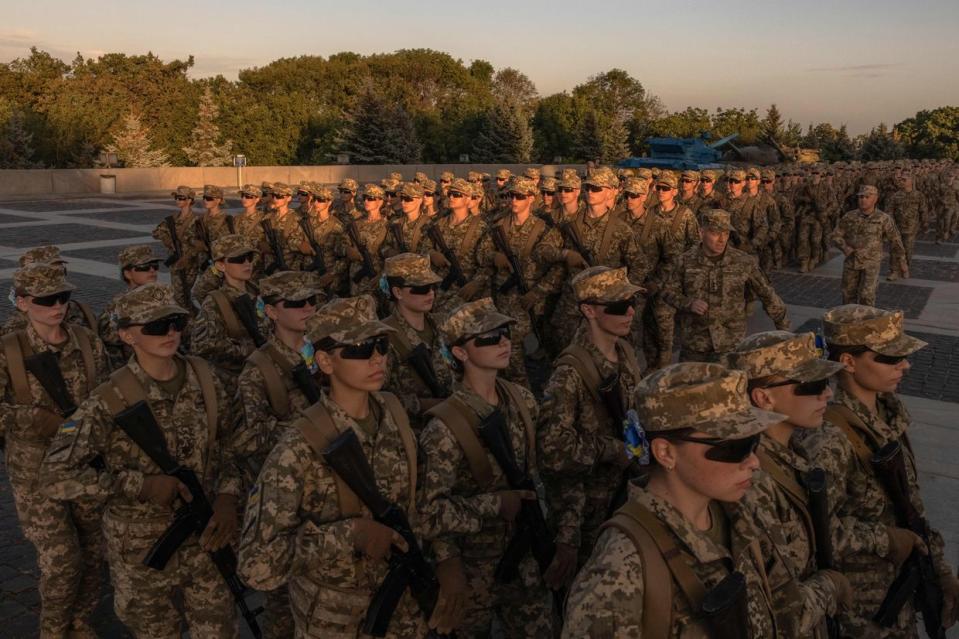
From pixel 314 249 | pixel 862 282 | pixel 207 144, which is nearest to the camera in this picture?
pixel 314 249

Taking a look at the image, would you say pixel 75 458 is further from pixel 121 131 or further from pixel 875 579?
pixel 121 131

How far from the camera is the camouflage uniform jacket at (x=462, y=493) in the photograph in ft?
10.5

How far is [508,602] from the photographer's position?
3725mm

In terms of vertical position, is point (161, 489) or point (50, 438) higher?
point (161, 489)

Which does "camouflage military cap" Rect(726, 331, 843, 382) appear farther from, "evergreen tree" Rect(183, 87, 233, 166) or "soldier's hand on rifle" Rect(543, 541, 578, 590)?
"evergreen tree" Rect(183, 87, 233, 166)

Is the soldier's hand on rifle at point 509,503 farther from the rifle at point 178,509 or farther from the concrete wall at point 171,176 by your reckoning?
the concrete wall at point 171,176

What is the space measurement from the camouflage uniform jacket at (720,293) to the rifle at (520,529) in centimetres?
403

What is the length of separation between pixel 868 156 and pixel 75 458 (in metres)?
57.7

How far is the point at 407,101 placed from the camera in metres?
77.7

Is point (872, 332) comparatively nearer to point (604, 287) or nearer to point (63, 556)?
point (604, 287)

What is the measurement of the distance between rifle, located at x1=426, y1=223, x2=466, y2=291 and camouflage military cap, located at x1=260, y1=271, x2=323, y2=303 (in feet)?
12.8

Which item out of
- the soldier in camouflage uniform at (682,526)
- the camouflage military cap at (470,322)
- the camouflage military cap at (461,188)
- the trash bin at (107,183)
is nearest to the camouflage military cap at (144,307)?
the camouflage military cap at (470,322)

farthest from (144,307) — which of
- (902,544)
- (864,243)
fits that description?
(864,243)

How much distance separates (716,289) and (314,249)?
5.52 meters
